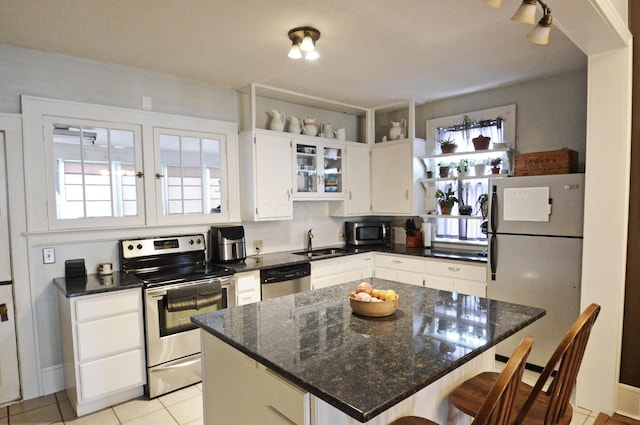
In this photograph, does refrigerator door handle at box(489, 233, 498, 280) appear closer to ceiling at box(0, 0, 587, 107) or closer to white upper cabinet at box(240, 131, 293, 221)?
ceiling at box(0, 0, 587, 107)

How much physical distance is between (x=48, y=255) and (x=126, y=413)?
4.22ft

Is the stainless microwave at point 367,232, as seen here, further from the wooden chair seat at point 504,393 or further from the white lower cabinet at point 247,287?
the wooden chair seat at point 504,393

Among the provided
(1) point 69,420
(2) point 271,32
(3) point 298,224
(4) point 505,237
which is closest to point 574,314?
(4) point 505,237

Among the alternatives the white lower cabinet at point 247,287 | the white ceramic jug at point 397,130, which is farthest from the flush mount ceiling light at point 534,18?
the white ceramic jug at point 397,130

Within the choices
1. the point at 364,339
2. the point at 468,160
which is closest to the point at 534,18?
the point at 364,339

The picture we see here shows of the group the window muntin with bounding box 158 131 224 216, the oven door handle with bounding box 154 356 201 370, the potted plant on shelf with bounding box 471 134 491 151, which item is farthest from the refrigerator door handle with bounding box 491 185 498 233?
the oven door handle with bounding box 154 356 201 370

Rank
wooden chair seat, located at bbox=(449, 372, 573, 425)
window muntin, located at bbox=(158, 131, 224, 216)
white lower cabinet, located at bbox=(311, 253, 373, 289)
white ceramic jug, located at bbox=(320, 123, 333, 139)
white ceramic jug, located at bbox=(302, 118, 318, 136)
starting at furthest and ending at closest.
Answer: white ceramic jug, located at bbox=(320, 123, 333, 139) → white ceramic jug, located at bbox=(302, 118, 318, 136) → white lower cabinet, located at bbox=(311, 253, 373, 289) → window muntin, located at bbox=(158, 131, 224, 216) → wooden chair seat, located at bbox=(449, 372, 573, 425)

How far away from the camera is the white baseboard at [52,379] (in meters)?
2.81

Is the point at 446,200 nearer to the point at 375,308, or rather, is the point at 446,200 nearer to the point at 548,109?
the point at 548,109

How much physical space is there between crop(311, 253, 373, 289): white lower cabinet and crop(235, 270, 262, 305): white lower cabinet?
63 centimetres

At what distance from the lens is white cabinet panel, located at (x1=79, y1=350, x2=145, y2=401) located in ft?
8.30

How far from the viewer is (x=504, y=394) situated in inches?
42.7

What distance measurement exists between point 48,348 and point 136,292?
88 centimetres

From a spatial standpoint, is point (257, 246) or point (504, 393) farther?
point (257, 246)
